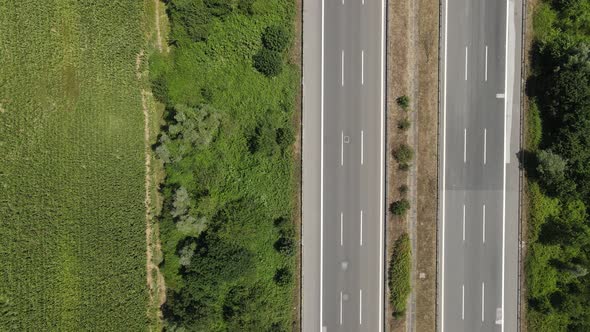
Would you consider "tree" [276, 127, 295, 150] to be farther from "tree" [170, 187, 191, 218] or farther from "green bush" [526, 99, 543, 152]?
"green bush" [526, 99, 543, 152]

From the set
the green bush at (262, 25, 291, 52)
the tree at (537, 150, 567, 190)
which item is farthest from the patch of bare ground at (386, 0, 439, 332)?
the green bush at (262, 25, 291, 52)

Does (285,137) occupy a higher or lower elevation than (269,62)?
lower

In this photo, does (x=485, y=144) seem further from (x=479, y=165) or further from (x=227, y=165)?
(x=227, y=165)

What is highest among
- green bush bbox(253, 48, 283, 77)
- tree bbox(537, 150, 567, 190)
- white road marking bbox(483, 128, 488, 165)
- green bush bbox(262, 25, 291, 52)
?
green bush bbox(262, 25, 291, 52)

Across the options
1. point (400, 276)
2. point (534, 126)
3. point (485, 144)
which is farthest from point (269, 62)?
point (534, 126)

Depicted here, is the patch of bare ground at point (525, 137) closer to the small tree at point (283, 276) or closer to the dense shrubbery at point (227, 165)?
the dense shrubbery at point (227, 165)

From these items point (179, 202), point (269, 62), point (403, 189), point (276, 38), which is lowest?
point (179, 202)

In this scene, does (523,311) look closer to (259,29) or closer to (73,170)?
(259,29)
